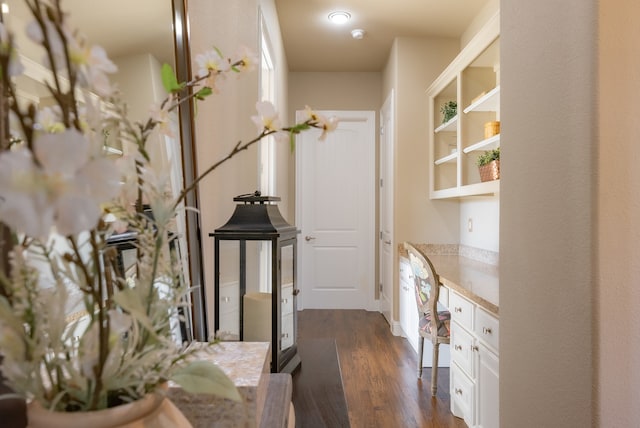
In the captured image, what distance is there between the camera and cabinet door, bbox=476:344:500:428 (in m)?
1.87

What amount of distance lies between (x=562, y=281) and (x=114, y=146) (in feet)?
3.61

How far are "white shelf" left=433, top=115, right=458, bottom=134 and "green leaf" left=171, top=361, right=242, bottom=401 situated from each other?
10.7ft

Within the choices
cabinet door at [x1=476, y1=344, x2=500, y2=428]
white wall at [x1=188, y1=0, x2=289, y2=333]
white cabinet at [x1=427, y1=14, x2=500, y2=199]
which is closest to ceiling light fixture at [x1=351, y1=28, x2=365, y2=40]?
white cabinet at [x1=427, y1=14, x2=500, y2=199]

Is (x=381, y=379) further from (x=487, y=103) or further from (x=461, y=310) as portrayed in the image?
(x=487, y=103)

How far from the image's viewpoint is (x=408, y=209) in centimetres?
406

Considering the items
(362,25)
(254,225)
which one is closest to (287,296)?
(254,225)

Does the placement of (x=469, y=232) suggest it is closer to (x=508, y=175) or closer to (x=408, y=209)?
(x=408, y=209)

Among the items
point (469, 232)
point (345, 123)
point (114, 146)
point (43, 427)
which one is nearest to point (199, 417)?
point (43, 427)

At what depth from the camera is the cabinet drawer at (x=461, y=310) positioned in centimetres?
218

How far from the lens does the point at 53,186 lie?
10.3 inches

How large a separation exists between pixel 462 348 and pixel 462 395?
270 mm

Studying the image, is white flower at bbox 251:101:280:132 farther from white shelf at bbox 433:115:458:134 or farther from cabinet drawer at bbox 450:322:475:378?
white shelf at bbox 433:115:458:134

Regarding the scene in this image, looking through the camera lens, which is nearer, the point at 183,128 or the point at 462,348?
the point at 183,128

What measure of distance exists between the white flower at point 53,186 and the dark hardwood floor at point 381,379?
1727mm
